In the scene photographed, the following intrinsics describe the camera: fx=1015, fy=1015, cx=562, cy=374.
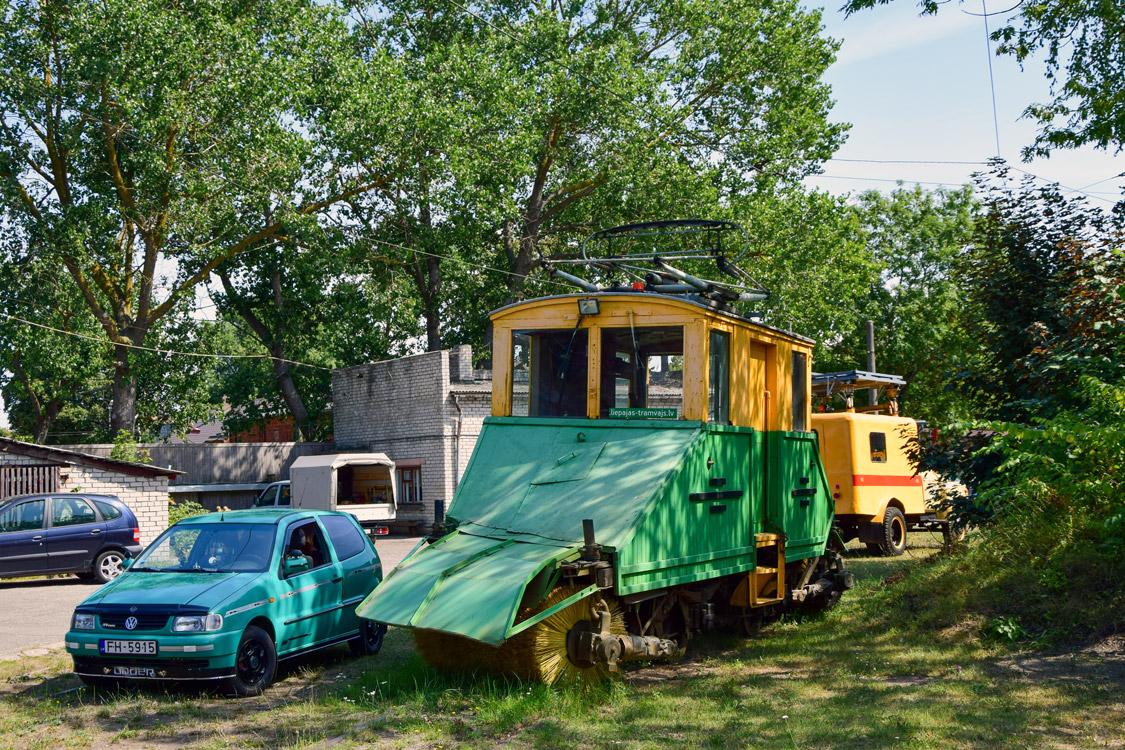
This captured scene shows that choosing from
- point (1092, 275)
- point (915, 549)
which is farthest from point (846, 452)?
point (1092, 275)

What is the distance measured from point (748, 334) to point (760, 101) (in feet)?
82.9

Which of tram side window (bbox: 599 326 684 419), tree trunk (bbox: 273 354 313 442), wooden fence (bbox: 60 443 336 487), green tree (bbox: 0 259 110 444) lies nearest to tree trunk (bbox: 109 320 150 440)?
green tree (bbox: 0 259 110 444)

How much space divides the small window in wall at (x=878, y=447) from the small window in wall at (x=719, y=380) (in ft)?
35.6

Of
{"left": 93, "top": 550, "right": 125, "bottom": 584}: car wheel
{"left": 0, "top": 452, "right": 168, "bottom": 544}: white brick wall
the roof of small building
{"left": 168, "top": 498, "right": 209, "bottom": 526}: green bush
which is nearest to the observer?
{"left": 93, "top": 550, "right": 125, "bottom": 584}: car wheel

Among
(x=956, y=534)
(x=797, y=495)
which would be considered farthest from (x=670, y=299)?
(x=956, y=534)

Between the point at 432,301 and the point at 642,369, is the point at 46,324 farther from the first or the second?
the point at 642,369

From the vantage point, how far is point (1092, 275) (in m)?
12.1

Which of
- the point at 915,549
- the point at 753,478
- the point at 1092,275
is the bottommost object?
the point at 915,549

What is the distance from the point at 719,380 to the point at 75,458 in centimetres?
1653

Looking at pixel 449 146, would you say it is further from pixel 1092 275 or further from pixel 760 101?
pixel 1092 275

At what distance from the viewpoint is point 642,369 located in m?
9.43

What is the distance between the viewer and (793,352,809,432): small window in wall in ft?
37.6

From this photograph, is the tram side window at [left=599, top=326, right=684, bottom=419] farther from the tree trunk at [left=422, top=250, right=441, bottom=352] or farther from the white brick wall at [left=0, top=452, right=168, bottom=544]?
the tree trunk at [left=422, top=250, right=441, bottom=352]

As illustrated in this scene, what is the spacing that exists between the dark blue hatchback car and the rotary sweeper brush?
10338 millimetres
